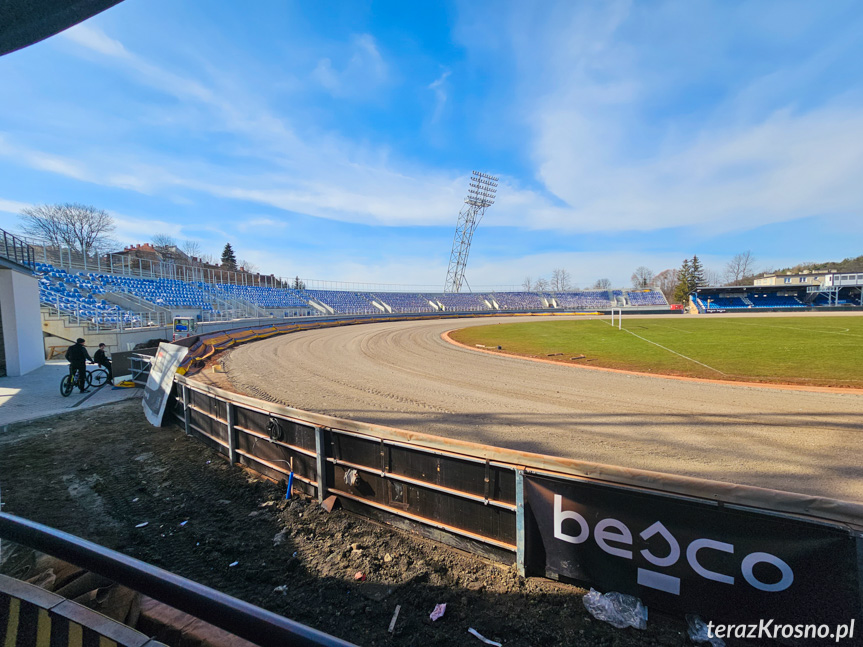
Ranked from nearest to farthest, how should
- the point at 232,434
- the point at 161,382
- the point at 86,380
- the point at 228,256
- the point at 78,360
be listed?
the point at 232,434
the point at 161,382
the point at 78,360
the point at 86,380
the point at 228,256

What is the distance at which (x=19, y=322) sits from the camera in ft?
45.5

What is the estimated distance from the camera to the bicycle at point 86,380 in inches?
425

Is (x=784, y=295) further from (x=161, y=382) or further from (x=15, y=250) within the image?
(x=15, y=250)

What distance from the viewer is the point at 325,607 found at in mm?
3209

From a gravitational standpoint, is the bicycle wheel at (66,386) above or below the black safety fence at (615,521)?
below

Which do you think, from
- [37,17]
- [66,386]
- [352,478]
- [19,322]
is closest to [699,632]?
[352,478]

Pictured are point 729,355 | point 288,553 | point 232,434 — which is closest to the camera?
point 288,553

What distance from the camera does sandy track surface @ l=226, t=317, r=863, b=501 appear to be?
5.23 meters

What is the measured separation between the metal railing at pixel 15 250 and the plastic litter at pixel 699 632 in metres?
21.0

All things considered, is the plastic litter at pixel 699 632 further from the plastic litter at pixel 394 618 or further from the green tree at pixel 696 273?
the green tree at pixel 696 273

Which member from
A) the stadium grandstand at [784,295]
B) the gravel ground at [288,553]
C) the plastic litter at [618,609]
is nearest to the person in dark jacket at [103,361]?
the gravel ground at [288,553]

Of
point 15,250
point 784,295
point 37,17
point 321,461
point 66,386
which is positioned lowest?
point 66,386

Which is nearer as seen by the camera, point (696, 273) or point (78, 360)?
point (78, 360)

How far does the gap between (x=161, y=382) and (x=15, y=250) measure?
40.9 ft
